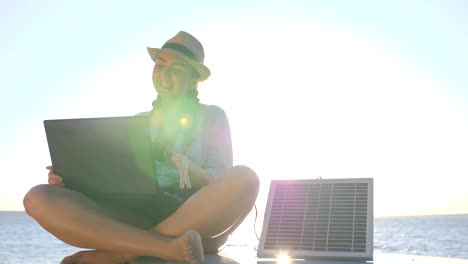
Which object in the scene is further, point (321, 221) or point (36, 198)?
point (321, 221)

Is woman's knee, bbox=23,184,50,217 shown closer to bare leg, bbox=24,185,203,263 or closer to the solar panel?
bare leg, bbox=24,185,203,263

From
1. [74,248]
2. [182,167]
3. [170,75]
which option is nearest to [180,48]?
[170,75]

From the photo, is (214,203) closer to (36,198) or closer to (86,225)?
(86,225)

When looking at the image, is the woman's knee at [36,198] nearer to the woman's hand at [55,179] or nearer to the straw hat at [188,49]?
the woman's hand at [55,179]

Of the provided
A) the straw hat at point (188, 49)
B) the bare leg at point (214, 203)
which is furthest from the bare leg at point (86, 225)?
the straw hat at point (188, 49)

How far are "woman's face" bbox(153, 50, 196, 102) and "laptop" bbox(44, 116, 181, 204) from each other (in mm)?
729

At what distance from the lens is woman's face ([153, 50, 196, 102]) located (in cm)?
347

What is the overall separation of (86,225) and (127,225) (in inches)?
7.7

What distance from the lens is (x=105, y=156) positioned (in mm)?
2859

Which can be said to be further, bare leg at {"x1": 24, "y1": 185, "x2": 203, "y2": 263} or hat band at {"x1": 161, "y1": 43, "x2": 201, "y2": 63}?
hat band at {"x1": 161, "y1": 43, "x2": 201, "y2": 63}

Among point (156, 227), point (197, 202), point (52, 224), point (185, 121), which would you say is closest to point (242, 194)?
point (197, 202)

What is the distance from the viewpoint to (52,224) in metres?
2.96

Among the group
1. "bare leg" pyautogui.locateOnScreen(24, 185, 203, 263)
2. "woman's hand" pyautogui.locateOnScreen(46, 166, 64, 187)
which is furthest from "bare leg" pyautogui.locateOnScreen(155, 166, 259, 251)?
"woman's hand" pyautogui.locateOnScreen(46, 166, 64, 187)

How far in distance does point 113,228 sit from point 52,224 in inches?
12.1
